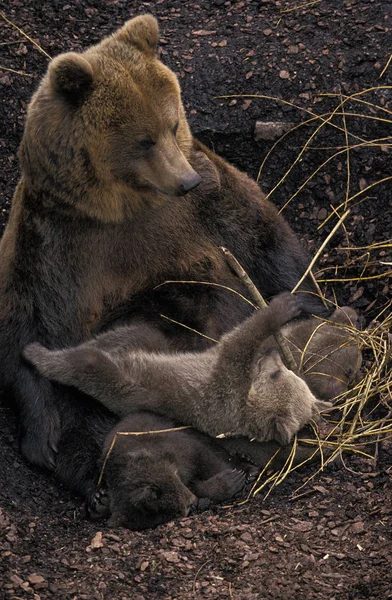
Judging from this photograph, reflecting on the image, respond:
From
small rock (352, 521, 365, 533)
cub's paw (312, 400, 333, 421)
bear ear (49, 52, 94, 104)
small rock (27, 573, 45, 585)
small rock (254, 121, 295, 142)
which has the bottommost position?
small rock (352, 521, 365, 533)

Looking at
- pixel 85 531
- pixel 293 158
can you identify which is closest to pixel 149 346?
pixel 85 531

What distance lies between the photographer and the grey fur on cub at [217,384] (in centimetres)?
580

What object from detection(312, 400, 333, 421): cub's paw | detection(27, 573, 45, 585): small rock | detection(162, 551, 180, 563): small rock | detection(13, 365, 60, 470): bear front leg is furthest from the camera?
detection(13, 365, 60, 470): bear front leg

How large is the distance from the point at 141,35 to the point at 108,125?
68 centimetres

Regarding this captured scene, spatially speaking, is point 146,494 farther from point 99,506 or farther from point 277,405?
point 277,405

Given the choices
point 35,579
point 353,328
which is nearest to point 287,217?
point 353,328

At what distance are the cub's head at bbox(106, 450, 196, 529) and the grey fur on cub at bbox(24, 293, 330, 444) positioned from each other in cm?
37

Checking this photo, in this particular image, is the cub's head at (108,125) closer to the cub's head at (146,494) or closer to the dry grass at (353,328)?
the dry grass at (353,328)

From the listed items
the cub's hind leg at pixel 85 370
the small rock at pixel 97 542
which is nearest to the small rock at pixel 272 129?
the cub's hind leg at pixel 85 370

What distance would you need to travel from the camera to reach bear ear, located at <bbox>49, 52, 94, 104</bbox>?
552 centimetres

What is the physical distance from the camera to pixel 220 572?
5.34m

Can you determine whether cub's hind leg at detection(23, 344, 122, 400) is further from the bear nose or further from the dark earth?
the bear nose

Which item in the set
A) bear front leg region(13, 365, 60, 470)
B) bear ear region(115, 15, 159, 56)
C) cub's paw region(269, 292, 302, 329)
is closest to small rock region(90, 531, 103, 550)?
bear front leg region(13, 365, 60, 470)

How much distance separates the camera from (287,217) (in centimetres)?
794
